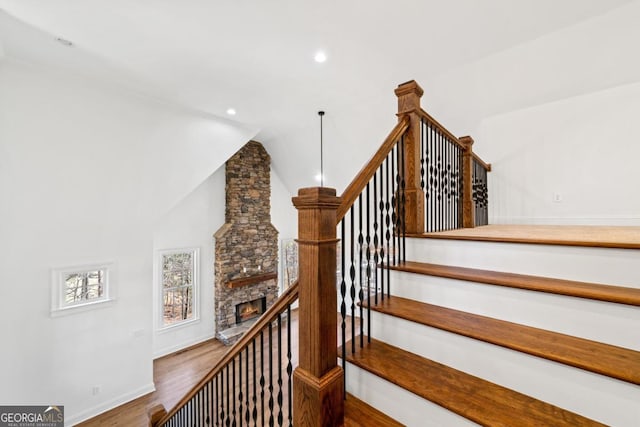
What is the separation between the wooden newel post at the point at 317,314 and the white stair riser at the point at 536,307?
0.75m

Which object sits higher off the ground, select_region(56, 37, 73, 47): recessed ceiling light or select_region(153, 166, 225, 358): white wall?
select_region(56, 37, 73, 47): recessed ceiling light

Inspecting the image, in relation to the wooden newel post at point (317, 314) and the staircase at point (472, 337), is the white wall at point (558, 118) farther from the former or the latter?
the wooden newel post at point (317, 314)

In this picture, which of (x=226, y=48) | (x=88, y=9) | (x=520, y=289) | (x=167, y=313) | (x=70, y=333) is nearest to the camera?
(x=520, y=289)

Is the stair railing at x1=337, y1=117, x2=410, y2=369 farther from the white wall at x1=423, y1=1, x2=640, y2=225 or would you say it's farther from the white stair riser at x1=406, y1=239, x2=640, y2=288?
the white wall at x1=423, y1=1, x2=640, y2=225

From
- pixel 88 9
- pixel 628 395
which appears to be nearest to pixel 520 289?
pixel 628 395

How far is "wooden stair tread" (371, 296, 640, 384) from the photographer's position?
0.98 metres

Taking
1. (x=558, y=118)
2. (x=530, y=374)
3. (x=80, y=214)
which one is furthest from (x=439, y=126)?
(x=80, y=214)

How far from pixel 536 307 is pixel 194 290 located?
6525mm

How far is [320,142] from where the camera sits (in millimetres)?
5586

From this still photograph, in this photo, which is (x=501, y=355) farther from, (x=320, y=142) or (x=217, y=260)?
(x=217, y=260)

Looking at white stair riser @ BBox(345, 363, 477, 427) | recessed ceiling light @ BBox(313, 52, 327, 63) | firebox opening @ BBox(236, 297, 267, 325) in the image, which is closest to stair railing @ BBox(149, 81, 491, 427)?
white stair riser @ BBox(345, 363, 477, 427)

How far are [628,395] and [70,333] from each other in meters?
5.68

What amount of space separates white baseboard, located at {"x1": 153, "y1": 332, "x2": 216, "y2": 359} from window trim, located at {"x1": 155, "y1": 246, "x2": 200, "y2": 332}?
0.40 m

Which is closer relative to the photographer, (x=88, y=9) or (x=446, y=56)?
(x=88, y=9)
